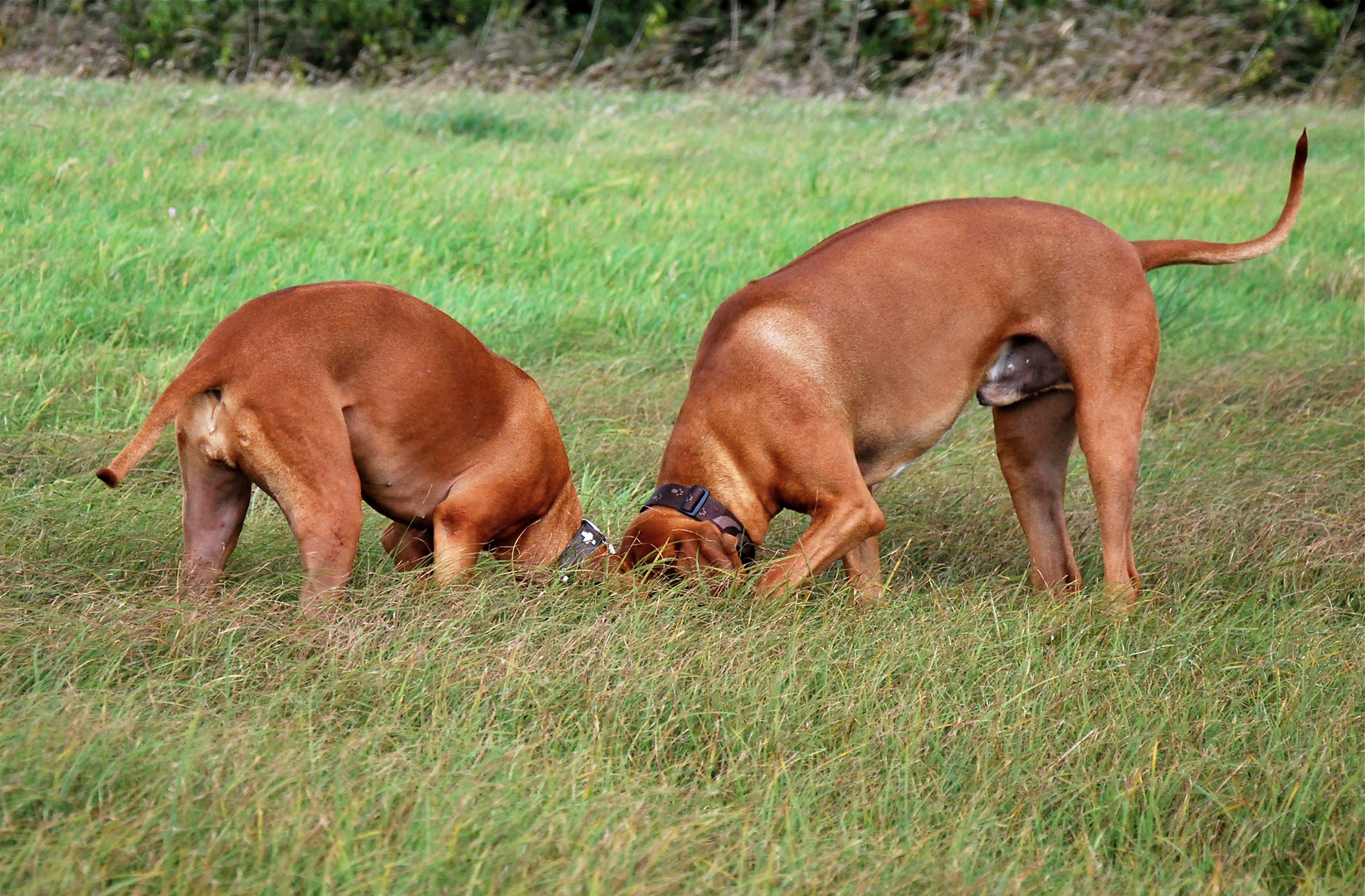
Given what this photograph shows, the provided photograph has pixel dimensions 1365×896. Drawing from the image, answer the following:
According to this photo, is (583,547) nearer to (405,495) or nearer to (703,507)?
(703,507)

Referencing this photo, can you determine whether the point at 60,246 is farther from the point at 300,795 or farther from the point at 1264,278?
the point at 1264,278

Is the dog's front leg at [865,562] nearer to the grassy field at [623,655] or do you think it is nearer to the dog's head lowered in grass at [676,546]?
the grassy field at [623,655]

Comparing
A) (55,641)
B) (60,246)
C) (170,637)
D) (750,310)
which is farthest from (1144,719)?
(60,246)

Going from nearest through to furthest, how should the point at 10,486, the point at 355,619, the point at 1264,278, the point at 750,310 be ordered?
the point at 355,619 → the point at 750,310 → the point at 10,486 → the point at 1264,278

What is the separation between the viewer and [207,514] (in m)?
3.58

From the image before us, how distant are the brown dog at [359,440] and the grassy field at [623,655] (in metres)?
0.17

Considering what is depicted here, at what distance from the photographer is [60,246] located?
6363mm

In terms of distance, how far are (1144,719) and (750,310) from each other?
5.21ft

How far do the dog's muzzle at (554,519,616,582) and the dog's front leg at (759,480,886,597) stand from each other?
0.51 meters

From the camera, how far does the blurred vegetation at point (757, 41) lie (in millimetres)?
14305

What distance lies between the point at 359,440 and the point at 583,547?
76 centimetres

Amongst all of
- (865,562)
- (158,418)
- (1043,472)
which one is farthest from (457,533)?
(1043,472)

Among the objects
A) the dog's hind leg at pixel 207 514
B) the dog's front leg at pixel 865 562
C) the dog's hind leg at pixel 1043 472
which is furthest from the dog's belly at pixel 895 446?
the dog's hind leg at pixel 207 514

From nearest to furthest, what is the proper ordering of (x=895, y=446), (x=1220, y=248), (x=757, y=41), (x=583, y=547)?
(x=583, y=547) → (x=895, y=446) → (x=1220, y=248) → (x=757, y=41)
